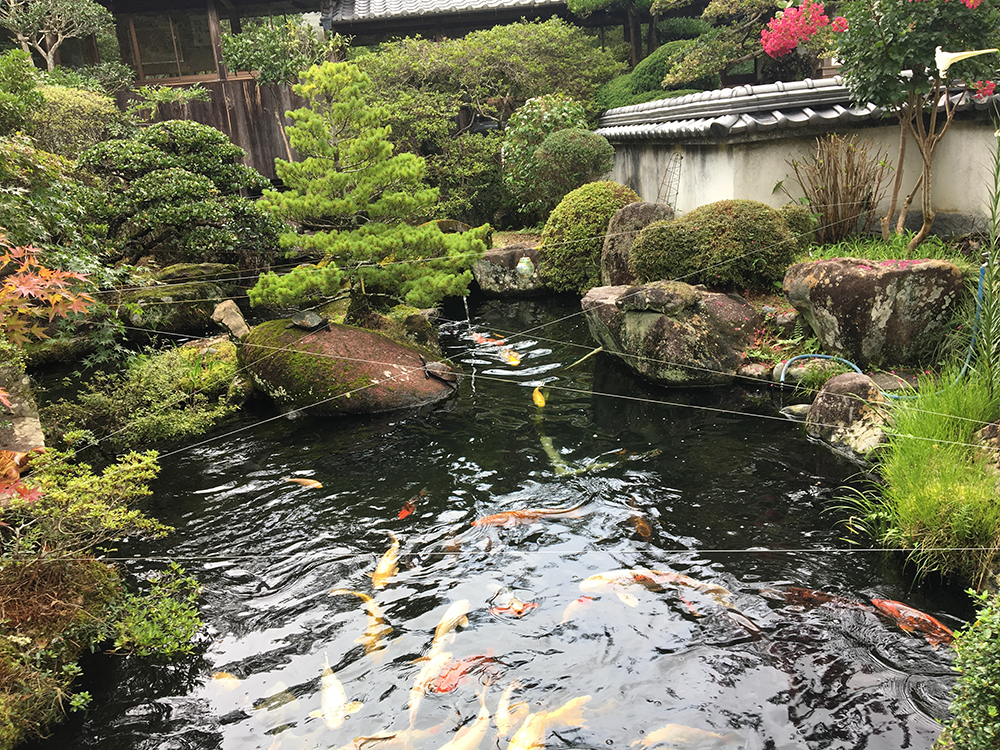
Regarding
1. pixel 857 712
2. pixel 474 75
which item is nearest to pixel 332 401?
pixel 857 712

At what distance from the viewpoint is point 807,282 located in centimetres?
728

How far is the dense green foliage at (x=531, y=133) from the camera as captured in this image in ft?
45.5

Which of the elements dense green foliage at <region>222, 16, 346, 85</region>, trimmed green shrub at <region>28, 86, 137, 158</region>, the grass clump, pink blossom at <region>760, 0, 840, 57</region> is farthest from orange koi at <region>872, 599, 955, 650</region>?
dense green foliage at <region>222, 16, 346, 85</region>

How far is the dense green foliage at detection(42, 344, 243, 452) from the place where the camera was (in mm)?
7203

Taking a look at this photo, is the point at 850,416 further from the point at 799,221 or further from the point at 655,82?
the point at 655,82

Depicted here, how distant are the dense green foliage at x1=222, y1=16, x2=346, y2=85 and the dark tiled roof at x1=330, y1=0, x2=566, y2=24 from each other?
1.83 m

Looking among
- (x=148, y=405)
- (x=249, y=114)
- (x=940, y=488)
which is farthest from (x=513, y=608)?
(x=249, y=114)

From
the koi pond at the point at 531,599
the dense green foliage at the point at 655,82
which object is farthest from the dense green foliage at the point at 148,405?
the dense green foliage at the point at 655,82

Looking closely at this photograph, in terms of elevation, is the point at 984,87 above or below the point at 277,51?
below

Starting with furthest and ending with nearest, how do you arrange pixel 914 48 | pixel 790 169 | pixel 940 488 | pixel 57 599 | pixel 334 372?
pixel 790 169 < pixel 334 372 < pixel 914 48 < pixel 940 488 < pixel 57 599

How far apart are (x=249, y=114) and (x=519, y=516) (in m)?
12.1

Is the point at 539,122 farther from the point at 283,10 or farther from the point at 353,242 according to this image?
the point at 283,10

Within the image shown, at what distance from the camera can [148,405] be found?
7.55 m

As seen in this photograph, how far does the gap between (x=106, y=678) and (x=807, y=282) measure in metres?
7.02
